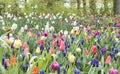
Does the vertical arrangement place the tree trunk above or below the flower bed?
below

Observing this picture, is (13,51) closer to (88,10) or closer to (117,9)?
(117,9)

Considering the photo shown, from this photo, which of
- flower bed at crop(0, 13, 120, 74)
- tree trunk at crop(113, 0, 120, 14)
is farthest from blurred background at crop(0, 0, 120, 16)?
flower bed at crop(0, 13, 120, 74)

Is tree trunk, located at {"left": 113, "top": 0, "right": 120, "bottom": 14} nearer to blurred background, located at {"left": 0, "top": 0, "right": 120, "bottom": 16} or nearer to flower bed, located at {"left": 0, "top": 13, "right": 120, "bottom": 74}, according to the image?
blurred background, located at {"left": 0, "top": 0, "right": 120, "bottom": 16}

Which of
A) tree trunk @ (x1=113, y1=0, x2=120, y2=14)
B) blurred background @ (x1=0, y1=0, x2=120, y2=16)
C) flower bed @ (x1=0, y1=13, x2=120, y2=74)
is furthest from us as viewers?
tree trunk @ (x1=113, y1=0, x2=120, y2=14)

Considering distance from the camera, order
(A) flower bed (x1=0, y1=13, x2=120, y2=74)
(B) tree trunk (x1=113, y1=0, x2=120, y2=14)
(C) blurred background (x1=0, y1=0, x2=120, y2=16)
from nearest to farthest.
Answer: (A) flower bed (x1=0, y1=13, x2=120, y2=74) < (C) blurred background (x1=0, y1=0, x2=120, y2=16) < (B) tree trunk (x1=113, y1=0, x2=120, y2=14)

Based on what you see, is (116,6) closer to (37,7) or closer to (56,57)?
(37,7)

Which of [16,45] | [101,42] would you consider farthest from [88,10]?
[16,45]

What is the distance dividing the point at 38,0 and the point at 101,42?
8.78 metres

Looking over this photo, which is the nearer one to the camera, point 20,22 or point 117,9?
point 20,22

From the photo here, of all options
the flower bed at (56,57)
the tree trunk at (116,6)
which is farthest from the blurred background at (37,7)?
the flower bed at (56,57)

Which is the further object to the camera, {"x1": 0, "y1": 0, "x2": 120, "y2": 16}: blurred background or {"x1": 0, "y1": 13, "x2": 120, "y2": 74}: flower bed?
{"x1": 0, "y1": 0, "x2": 120, "y2": 16}: blurred background

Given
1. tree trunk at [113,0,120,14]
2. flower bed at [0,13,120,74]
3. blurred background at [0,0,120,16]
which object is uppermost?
flower bed at [0,13,120,74]

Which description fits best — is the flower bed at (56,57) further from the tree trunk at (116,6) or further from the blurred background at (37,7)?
the tree trunk at (116,6)

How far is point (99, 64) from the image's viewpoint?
2828 mm
